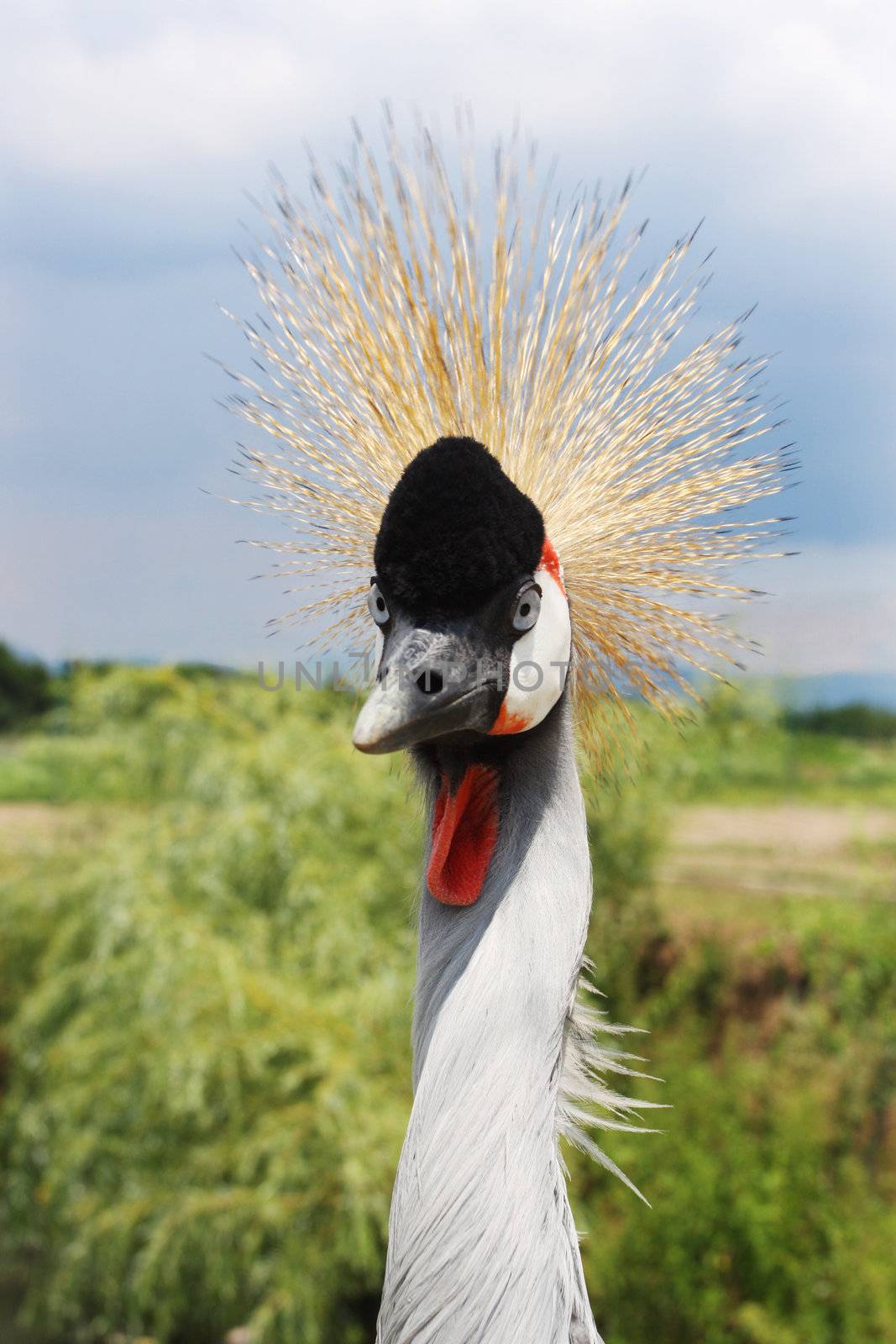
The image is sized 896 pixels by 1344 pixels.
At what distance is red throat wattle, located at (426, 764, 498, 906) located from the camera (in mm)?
825

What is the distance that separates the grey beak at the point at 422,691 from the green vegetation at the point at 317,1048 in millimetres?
1812

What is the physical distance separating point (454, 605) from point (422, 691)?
7 centimetres

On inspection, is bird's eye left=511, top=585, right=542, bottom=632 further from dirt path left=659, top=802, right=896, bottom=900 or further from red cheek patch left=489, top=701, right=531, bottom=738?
dirt path left=659, top=802, right=896, bottom=900

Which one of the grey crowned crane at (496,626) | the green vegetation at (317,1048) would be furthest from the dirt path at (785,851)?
the grey crowned crane at (496,626)

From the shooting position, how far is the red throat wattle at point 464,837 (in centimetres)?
82

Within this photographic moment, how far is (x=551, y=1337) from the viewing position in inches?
30.2

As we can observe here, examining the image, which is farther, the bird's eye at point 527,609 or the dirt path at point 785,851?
the dirt path at point 785,851

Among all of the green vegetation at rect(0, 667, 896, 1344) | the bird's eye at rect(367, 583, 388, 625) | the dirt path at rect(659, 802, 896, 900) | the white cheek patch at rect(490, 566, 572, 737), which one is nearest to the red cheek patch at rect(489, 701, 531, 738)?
the white cheek patch at rect(490, 566, 572, 737)

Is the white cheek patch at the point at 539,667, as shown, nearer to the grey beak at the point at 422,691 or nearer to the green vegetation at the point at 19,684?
the grey beak at the point at 422,691

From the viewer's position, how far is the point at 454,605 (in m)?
0.75

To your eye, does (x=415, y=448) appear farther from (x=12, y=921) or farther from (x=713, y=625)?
(x=12, y=921)

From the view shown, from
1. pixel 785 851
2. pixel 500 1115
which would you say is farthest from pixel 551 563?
pixel 785 851

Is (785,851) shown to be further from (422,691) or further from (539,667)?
(422,691)

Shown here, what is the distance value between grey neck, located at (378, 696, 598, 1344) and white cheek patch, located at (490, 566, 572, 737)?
0.21 feet
